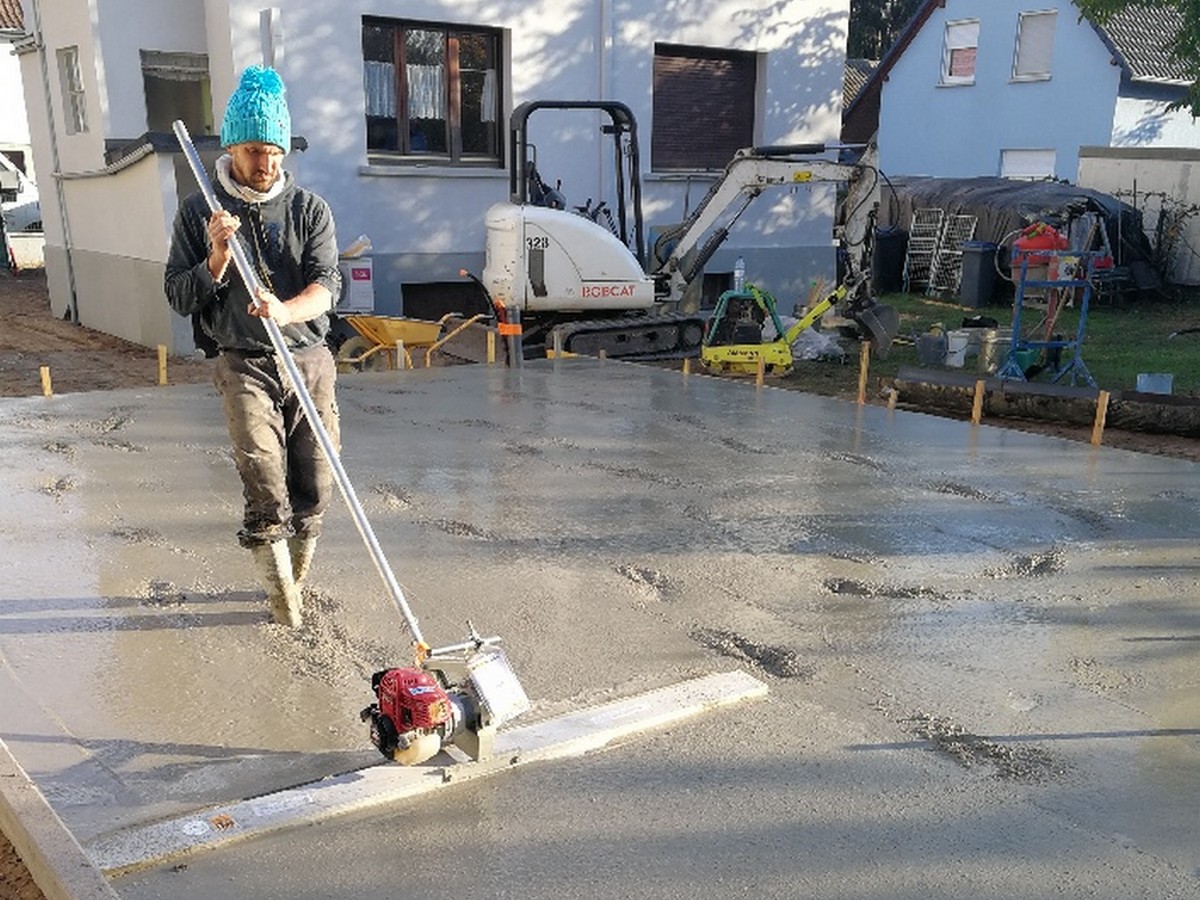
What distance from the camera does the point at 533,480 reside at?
5496 mm

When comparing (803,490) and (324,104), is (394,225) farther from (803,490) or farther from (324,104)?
(803,490)

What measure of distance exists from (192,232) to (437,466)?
8.45 feet

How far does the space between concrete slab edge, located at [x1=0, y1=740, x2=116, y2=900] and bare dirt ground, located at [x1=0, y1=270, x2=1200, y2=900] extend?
23.0 ft

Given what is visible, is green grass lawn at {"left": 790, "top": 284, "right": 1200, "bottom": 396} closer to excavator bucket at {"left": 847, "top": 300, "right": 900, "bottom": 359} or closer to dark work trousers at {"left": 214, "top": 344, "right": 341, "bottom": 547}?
excavator bucket at {"left": 847, "top": 300, "right": 900, "bottom": 359}

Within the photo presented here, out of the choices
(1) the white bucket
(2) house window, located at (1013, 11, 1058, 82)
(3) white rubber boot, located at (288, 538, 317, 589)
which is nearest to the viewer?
(3) white rubber boot, located at (288, 538, 317, 589)

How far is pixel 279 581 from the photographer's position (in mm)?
3594

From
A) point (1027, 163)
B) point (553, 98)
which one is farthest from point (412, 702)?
point (1027, 163)

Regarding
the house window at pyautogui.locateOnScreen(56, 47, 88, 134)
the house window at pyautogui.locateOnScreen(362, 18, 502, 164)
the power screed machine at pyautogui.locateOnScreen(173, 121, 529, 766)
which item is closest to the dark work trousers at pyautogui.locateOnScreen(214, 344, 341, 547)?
the power screed machine at pyautogui.locateOnScreen(173, 121, 529, 766)

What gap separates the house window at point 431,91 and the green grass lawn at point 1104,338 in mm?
4768

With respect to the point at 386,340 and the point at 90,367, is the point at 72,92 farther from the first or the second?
the point at 386,340

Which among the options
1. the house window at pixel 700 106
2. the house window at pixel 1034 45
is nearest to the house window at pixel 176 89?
the house window at pixel 700 106

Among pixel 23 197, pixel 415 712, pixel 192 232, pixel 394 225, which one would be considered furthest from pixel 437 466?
pixel 23 197

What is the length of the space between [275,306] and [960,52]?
2507 cm

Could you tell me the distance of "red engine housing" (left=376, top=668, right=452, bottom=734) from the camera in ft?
8.18
